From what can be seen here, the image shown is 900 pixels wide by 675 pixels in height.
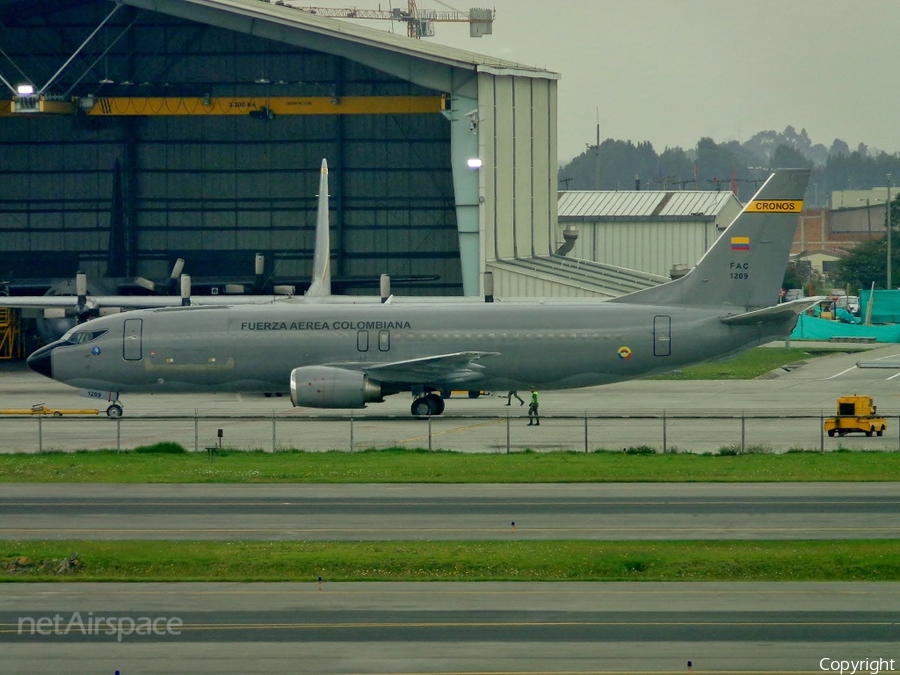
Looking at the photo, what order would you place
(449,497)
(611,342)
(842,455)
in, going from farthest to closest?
1. (611,342)
2. (842,455)
3. (449,497)

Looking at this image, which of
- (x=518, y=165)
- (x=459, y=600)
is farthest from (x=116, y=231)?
(x=459, y=600)

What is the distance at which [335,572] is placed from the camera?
62.9ft

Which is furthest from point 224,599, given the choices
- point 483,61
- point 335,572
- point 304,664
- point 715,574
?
point 483,61

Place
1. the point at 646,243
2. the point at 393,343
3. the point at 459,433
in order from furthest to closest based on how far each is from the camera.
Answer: the point at 646,243, the point at 393,343, the point at 459,433

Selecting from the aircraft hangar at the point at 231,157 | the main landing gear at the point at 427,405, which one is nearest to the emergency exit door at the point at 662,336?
the main landing gear at the point at 427,405

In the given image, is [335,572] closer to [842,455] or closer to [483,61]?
[842,455]

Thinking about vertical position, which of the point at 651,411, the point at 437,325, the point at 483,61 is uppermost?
the point at 483,61

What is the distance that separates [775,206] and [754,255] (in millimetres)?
1857

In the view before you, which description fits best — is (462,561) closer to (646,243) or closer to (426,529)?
(426,529)

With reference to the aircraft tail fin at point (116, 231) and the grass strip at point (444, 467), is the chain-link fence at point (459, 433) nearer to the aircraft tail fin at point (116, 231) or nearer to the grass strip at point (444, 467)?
the grass strip at point (444, 467)

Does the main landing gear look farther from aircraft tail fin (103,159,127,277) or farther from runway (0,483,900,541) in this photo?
aircraft tail fin (103,159,127,277)

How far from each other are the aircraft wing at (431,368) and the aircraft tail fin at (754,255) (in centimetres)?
776

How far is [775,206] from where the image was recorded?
4169 cm

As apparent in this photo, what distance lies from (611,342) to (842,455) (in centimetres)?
1177
